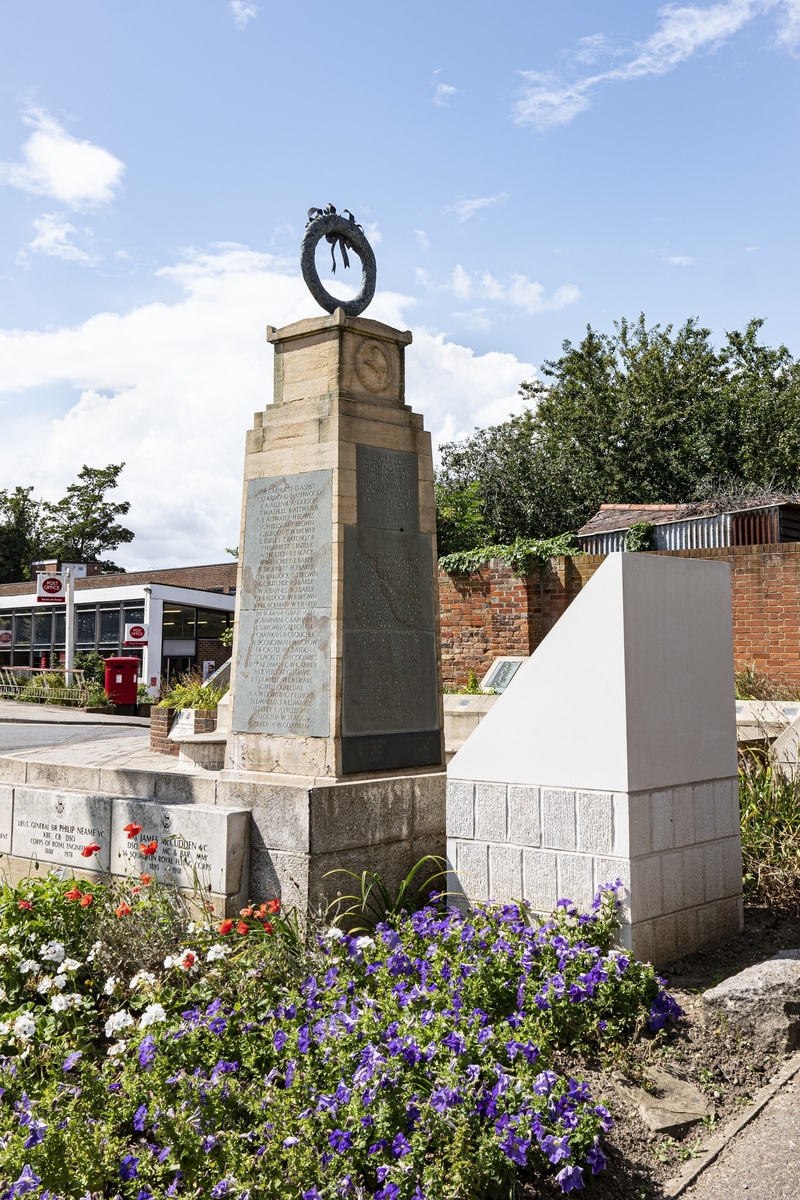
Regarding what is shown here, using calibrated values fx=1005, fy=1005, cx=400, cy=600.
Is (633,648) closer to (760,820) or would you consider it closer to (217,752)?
(760,820)

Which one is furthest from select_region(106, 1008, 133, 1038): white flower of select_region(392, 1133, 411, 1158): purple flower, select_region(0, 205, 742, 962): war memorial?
select_region(0, 205, 742, 962): war memorial

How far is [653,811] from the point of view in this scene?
15.5ft

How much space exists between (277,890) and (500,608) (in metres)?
10.3

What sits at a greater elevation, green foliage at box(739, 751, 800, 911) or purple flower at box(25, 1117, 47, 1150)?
green foliage at box(739, 751, 800, 911)

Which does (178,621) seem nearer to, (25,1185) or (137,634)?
(137,634)

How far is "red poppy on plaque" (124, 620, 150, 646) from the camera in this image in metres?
29.2

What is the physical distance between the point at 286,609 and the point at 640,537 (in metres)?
12.4

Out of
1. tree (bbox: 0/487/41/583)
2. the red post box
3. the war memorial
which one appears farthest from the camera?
tree (bbox: 0/487/41/583)

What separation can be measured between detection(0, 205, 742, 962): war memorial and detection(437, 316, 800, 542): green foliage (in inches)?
829

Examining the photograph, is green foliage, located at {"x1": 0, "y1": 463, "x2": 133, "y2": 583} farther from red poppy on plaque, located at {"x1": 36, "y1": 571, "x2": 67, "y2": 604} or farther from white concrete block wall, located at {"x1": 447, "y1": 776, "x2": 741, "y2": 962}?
white concrete block wall, located at {"x1": 447, "y1": 776, "x2": 741, "y2": 962}

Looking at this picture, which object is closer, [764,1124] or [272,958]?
[764,1124]

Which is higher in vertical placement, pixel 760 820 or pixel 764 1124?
pixel 760 820

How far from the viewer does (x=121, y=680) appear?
2520 centimetres

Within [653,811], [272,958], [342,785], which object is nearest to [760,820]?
[653,811]
